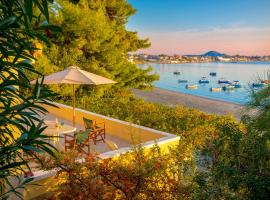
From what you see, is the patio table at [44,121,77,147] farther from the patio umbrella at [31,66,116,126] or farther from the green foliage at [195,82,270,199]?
the green foliage at [195,82,270,199]

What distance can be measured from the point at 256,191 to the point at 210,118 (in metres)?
9.96

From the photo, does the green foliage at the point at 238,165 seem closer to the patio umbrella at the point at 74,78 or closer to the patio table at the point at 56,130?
the patio table at the point at 56,130

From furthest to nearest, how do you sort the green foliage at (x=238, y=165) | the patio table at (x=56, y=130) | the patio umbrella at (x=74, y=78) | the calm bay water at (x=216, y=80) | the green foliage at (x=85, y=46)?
1. the green foliage at (x=85, y=46)
2. the patio umbrella at (x=74, y=78)
3. the patio table at (x=56, y=130)
4. the calm bay water at (x=216, y=80)
5. the green foliage at (x=238, y=165)

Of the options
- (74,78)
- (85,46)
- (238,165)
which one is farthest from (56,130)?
(85,46)

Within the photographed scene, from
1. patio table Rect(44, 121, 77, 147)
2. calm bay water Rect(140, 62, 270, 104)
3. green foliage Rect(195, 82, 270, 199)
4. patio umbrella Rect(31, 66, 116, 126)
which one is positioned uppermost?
patio umbrella Rect(31, 66, 116, 126)

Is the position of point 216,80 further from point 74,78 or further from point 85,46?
point 74,78

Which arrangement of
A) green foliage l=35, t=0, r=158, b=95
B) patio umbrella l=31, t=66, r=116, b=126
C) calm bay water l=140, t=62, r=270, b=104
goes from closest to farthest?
calm bay water l=140, t=62, r=270, b=104
patio umbrella l=31, t=66, r=116, b=126
green foliage l=35, t=0, r=158, b=95

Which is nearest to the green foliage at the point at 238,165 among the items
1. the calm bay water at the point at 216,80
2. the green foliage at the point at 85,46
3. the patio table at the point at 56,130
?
the calm bay water at the point at 216,80

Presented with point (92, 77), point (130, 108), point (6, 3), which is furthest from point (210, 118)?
point (6, 3)

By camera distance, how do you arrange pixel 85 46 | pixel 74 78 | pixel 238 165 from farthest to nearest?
pixel 85 46 < pixel 74 78 < pixel 238 165

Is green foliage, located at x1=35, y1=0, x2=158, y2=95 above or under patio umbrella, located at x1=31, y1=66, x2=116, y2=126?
above

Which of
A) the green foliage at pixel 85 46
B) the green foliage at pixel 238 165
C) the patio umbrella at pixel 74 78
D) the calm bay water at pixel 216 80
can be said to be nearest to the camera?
the green foliage at pixel 238 165

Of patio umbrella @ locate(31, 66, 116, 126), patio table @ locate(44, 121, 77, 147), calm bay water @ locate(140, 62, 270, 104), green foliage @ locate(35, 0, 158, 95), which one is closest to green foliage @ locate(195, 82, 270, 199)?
calm bay water @ locate(140, 62, 270, 104)

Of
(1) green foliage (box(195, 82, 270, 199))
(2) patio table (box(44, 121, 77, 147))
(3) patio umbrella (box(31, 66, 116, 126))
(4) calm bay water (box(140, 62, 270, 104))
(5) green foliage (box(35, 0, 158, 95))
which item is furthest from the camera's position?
(5) green foliage (box(35, 0, 158, 95))
